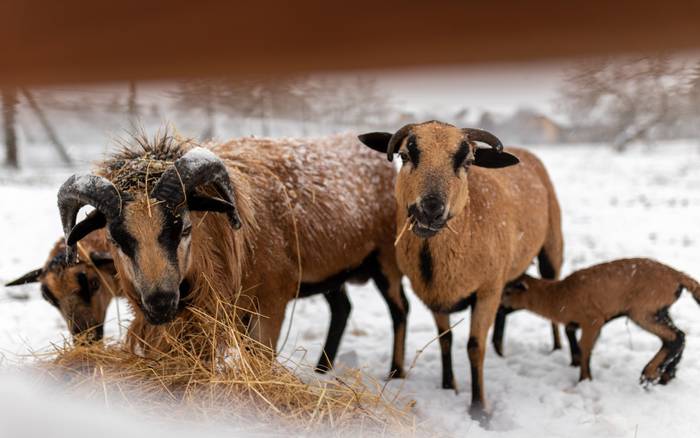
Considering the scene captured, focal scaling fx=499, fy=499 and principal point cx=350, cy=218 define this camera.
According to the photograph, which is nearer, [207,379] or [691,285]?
[207,379]

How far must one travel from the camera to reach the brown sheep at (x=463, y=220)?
341 centimetres

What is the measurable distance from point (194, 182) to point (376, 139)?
61.5 inches

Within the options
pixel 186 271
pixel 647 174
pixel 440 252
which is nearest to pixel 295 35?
pixel 186 271

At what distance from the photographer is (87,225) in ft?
9.64

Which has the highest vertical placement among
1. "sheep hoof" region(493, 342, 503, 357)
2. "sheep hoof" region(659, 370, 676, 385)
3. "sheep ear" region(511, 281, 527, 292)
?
"sheep ear" region(511, 281, 527, 292)

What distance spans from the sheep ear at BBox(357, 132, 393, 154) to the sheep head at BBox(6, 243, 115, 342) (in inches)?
95.8

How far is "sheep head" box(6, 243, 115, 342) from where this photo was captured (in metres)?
4.37

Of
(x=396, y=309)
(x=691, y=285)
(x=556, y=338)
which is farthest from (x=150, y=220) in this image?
(x=556, y=338)

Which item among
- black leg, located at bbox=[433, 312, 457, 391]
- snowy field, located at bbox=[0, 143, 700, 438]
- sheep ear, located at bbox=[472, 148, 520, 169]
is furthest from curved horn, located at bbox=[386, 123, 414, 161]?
black leg, located at bbox=[433, 312, 457, 391]

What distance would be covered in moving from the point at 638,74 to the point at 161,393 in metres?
1.93

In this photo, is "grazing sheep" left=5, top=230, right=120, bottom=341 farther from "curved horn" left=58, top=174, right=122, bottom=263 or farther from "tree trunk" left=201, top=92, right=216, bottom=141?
"curved horn" left=58, top=174, right=122, bottom=263

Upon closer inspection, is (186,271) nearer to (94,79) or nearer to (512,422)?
(94,79)

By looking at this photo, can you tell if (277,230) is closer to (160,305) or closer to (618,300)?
(160,305)

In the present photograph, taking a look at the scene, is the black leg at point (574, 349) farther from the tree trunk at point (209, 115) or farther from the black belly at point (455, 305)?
the tree trunk at point (209, 115)
